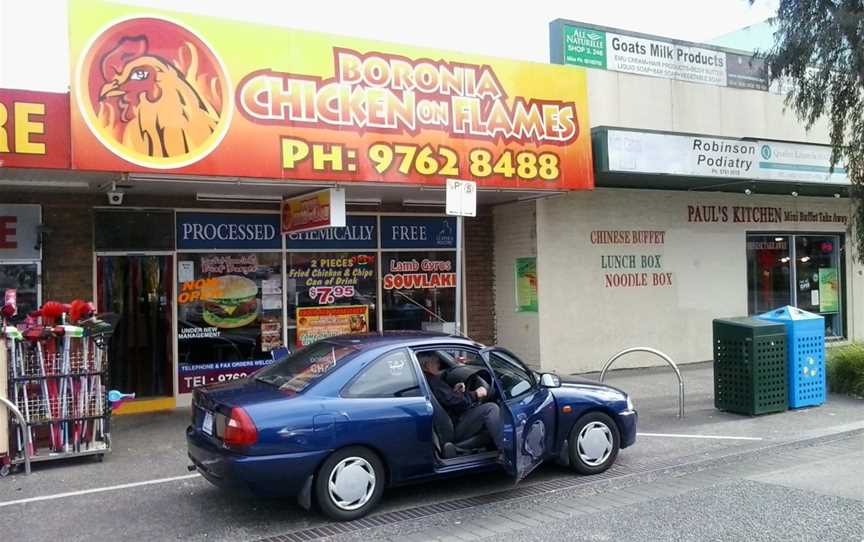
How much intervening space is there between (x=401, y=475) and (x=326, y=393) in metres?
0.89

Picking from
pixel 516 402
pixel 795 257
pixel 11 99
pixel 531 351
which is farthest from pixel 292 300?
pixel 795 257

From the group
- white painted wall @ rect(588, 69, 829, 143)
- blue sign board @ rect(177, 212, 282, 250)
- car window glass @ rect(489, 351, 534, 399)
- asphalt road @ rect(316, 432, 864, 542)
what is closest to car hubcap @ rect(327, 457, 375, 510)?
asphalt road @ rect(316, 432, 864, 542)

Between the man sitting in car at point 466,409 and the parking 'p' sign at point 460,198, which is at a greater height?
the parking 'p' sign at point 460,198

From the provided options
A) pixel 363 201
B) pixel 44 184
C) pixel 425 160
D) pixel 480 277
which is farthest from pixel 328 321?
pixel 44 184

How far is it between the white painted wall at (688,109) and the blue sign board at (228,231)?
571 cm

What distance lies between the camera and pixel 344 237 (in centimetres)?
1187

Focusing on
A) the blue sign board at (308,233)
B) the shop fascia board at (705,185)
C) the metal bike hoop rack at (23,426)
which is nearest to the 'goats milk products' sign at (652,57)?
the shop fascia board at (705,185)

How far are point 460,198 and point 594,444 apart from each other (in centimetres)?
286

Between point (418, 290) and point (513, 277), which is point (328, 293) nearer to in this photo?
point (418, 290)

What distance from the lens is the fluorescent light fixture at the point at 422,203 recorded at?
12.2 metres

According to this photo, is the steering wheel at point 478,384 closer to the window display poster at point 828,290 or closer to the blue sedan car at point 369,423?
the blue sedan car at point 369,423

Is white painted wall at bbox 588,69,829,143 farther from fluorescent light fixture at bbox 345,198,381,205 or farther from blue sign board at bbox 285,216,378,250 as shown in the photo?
blue sign board at bbox 285,216,378,250

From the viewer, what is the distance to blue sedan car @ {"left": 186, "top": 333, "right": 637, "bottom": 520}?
17.8ft

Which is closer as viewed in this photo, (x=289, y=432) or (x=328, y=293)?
(x=289, y=432)
